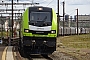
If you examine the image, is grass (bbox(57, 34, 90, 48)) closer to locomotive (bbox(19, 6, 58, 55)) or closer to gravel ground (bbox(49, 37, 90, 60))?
gravel ground (bbox(49, 37, 90, 60))

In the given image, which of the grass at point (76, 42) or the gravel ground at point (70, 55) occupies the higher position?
the gravel ground at point (70, 55)

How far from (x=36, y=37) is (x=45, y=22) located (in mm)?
1262

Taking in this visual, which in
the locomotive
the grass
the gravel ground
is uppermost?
the locomotive

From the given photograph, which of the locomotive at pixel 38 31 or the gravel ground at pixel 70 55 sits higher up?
the locomotive at pixel 38 31

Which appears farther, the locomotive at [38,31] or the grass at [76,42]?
the grass at [76,42]

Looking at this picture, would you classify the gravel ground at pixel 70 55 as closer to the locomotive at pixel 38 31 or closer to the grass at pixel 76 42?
the locomotive at pixel 38 31

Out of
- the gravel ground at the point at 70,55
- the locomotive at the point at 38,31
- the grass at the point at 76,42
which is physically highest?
the locomotive at the point at 38,31

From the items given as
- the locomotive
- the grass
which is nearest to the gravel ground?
the locomotive

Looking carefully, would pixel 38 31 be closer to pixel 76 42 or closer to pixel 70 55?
pixel 70 55

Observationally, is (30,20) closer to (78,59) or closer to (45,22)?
(45,22)

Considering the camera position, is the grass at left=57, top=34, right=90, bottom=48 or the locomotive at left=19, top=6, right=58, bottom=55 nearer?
the locomotive at left=19, top=6, right=58, bottom=55

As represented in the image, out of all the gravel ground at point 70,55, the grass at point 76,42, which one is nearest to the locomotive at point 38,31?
the gravel ground at point 70,55

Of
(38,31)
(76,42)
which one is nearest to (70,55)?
(38,31)

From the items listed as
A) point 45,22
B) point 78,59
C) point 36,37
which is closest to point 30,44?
point 36,37
